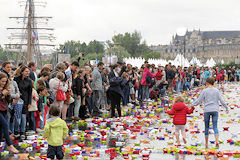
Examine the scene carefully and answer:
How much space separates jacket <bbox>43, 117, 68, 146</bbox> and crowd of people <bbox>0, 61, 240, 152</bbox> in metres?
0.20

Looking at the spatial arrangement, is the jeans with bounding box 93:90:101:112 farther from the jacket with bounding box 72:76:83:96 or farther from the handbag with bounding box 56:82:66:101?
the handbag with bounding box 56:82:66:101

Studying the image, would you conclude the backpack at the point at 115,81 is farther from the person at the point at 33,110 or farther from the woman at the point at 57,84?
the person at the point at 33,110

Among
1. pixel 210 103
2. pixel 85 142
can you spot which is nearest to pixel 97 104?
pixel 85 142

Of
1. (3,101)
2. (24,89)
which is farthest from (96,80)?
(3,101)

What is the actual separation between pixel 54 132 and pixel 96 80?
9234mm

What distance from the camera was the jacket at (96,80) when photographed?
17.4m

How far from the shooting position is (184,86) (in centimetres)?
3369

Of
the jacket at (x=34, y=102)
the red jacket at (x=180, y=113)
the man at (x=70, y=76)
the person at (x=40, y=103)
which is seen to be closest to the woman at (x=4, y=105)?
the jacket at (x=34, y=102)

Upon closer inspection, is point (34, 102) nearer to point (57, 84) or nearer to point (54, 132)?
point (57, 84)

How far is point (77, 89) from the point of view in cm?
1519

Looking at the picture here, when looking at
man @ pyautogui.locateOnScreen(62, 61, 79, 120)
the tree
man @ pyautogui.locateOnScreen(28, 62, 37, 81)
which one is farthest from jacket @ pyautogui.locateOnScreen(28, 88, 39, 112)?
the tree

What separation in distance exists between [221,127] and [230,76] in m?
42.9

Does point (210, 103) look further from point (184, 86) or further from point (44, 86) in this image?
point (184, 86)

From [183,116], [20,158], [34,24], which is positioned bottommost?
A: [20,158]
